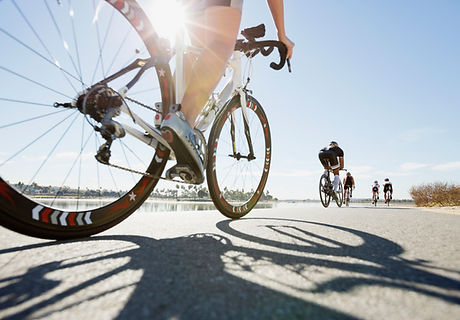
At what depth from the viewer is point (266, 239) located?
1583 mm

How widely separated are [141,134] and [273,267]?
125 cm

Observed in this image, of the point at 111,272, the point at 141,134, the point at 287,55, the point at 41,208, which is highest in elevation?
the point at 287,55

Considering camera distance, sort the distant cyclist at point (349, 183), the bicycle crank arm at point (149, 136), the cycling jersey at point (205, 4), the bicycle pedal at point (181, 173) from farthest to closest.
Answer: the distant cyclist at point (349, 183)
the cycling jersey at point (205, 4)
the bicycle pedal at point (181, 173)
the bicycle crank arm at point (149, 136)

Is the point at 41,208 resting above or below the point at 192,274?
above

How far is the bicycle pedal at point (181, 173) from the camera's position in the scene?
1.79m

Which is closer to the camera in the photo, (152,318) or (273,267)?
(152,318)

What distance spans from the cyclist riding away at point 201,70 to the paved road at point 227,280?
0.62m

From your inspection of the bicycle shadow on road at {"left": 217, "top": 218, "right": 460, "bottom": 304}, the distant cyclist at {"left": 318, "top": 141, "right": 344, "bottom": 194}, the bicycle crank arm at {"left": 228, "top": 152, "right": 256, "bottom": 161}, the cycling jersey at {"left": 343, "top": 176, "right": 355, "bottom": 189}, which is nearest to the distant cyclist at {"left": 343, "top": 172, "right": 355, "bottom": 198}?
the cycling jersey at {"left": 343, "top": 176, "right": 355, "bottom": 189}

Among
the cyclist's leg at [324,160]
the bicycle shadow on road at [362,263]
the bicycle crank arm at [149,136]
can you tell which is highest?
the cyclist's leg at [324,160]

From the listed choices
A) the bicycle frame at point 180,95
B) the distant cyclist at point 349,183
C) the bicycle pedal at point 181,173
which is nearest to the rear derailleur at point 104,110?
the bicycle frame at point 180,95

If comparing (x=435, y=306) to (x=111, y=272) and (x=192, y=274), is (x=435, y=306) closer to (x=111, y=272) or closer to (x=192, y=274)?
(x=192, y=274)

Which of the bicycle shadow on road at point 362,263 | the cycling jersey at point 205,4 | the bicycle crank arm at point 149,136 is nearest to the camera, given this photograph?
the bicycle shadow on road at point 362,263

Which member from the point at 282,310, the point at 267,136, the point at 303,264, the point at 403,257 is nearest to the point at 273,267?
the point at 303,264

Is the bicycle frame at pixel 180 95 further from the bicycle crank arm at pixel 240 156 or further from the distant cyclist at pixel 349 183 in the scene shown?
the distant cyclist at pixel 349 183
